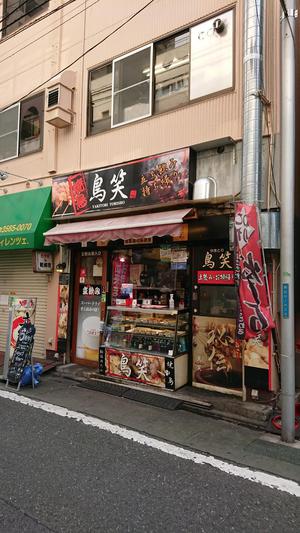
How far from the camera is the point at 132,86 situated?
854cm

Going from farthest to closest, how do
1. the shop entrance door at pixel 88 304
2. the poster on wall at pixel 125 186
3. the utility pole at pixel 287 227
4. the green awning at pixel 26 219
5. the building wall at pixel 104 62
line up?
the green awning at pixel 26 219 → the shop entrance door at pixel 88 304 → the poster on wall at pixel 125 186 → the building wall at pixel 104 62 → the utility pole at pixel 287 227

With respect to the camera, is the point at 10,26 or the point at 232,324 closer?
the point at 232,324

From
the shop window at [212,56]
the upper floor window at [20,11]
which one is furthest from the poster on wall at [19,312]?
the upper floor window at [20,11]

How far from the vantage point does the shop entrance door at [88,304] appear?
8594 millimetres

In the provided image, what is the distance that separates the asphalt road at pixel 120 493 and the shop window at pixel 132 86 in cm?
645

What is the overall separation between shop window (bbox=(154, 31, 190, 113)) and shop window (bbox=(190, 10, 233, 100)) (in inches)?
9.8

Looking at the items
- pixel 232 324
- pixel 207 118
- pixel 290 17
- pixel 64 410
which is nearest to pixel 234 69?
pixel 207 118

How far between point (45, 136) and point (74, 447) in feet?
25.9

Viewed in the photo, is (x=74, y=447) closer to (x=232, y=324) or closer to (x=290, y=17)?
(x=232, y=324)

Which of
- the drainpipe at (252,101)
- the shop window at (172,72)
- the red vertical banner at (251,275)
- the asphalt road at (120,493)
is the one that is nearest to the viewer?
the asphalt road at (120,493)

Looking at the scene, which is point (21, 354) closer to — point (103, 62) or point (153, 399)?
point (153, 399)

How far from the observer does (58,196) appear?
9.21 metres

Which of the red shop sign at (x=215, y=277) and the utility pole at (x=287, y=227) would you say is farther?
the red shop sign at (x=215, y=277)

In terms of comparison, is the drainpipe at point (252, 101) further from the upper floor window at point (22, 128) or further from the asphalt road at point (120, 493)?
the upper floor window at point (22, 128)
